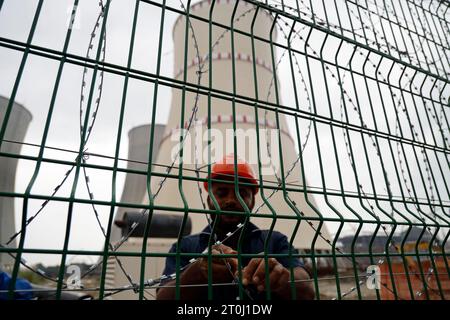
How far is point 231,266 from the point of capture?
4.13 ft

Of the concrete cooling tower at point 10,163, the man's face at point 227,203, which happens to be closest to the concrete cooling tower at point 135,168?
the concrete cooling tower at point 10,163

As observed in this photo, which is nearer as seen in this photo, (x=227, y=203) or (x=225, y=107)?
(x=227, y=203)

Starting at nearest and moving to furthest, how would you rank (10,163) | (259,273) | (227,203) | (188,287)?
(259,273) → (188,287) → (227,203) → (10,163)

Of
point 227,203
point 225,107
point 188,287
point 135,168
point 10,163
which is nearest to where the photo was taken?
point 188,287

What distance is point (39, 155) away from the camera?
2.88ft

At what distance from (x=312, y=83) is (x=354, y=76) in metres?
0.42

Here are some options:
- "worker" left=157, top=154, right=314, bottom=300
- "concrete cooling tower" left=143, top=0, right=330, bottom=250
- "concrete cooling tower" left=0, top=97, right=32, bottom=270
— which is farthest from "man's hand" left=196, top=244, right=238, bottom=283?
"concrete cooling tower" left=0, top=97, right=32, bottom=270

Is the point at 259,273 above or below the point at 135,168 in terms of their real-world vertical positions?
below

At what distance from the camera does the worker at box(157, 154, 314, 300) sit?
1160 millimetres

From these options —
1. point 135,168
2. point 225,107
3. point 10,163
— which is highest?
point 135,168

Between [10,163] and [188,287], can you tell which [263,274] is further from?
[10,163]

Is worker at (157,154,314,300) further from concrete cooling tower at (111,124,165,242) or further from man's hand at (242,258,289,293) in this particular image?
concrete cooling tower at (111,124,165,242)

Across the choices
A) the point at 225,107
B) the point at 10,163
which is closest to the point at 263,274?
the point at 225,107
